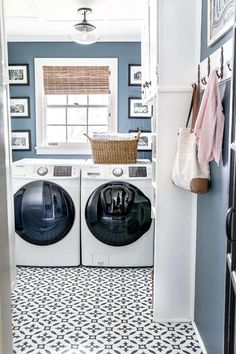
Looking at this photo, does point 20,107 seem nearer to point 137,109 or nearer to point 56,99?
point 56,99

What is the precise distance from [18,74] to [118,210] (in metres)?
2.05

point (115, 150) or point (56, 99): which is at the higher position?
point (56, 99)

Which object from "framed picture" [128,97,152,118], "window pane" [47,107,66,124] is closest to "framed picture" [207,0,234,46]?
"framed picture" [128,97,152,118]

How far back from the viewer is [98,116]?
14.0ft

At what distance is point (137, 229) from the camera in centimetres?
328

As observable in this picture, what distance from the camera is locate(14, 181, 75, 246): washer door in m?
3.29

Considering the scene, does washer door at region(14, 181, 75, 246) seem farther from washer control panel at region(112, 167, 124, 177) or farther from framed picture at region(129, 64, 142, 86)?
framed picture at region(129, 64, 142, 86)

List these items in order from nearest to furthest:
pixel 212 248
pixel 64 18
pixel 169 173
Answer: pixel 212 248 → pixel 169 173 → pixel 64 18

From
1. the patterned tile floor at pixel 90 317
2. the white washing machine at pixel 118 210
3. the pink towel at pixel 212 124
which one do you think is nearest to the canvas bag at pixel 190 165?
the pink towel at pixel 212 124

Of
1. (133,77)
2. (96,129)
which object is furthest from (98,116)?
(133,77)

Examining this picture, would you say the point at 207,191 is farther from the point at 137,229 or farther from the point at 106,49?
the point at 106,49

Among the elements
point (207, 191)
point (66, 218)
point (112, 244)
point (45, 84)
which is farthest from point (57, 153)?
point (207, 191)

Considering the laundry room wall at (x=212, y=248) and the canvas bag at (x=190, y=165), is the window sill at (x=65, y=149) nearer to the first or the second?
the canvas bag at (x=190, y=165)

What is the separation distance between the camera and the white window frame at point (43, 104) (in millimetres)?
4129
